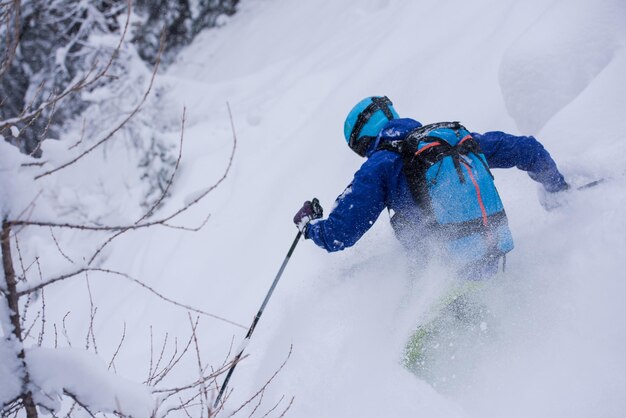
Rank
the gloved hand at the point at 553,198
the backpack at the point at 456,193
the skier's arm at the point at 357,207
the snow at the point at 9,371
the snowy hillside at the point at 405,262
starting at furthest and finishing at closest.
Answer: the gloved hand at the point at 553,198
the snowy hillside at the point at 405,262
the skier's arm at the point at 357,207
the backpack at the point at 456,193
the snow at the point at 9,371

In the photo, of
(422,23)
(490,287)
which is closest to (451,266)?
(490,287)

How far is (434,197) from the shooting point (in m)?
2.66

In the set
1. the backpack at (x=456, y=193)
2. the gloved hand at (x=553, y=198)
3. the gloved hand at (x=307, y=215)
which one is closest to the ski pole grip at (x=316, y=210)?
the gloved hand at (x=307, y=215)

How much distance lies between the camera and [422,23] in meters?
6.95

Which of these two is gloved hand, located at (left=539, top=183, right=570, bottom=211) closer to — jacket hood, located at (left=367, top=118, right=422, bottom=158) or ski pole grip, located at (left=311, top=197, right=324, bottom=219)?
jacket hood, located at (left=367, top=118, right=422, bottom=158)

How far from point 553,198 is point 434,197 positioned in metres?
1.29

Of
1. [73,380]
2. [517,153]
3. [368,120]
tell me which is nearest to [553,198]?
[517,153]

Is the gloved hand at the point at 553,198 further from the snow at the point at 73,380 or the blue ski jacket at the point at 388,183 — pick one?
the snow at the point at 73,380

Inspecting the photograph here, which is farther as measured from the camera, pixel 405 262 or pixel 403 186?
pixel 405 262

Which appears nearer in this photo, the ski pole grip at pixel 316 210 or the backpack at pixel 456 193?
the backpack at pixel 456 193

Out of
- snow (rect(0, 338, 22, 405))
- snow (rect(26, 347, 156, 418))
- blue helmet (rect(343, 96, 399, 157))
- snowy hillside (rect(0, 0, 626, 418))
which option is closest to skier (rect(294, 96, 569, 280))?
blue helmet (rect(343, 96, 399, 157))

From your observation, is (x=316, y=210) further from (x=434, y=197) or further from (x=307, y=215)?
(x=434, y=197)

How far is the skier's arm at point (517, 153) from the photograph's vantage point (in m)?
3.07

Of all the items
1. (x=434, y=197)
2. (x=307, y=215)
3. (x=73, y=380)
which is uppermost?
(x=307, y=215)
